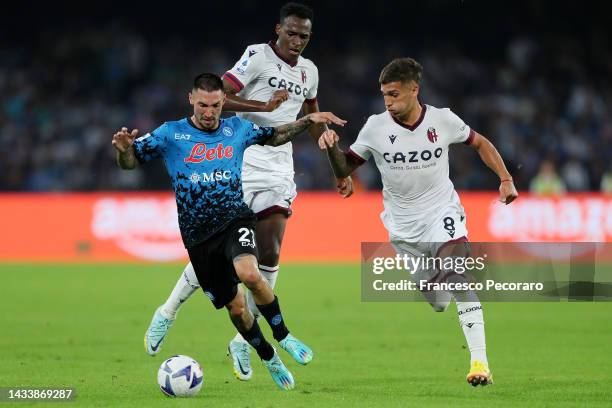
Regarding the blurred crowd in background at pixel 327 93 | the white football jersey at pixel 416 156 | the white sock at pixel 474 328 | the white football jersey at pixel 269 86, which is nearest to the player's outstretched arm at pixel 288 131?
the white football jersey at pixel 416 156

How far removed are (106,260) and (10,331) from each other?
8.86 meters

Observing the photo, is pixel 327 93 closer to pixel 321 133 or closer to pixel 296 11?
pixel 321 133

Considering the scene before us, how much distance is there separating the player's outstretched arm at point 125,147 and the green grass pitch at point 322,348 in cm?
155

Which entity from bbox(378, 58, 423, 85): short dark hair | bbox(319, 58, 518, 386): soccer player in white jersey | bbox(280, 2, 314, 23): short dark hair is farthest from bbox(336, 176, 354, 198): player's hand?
bbox(280, 2, 314, 23): short dark hair

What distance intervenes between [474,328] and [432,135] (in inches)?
56.4

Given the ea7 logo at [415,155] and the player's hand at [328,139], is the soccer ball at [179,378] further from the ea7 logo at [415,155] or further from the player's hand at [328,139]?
the ea7 logo at [415,155]

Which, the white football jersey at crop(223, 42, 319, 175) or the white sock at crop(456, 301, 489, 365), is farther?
the white football jersey at crop(223, 42, 319, 175)

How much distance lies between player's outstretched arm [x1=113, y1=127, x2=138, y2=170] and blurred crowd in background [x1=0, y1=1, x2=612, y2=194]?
14.3 meters

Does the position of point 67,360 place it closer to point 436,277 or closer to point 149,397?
point 149,397

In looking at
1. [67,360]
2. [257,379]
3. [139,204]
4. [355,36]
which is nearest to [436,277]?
[257,379]

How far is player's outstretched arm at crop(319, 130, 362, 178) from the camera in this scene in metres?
7.86

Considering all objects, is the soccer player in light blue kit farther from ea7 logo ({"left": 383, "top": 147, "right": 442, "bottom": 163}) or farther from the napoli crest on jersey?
ea7 logo ({"left": 383, "top": 147, "right": 442, "bottom": 163})

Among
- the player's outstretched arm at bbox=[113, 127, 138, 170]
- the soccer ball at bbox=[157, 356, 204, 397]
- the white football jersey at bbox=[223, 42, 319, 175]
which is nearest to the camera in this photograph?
the soccer ball at bbox=[157, 356, 204, 397]

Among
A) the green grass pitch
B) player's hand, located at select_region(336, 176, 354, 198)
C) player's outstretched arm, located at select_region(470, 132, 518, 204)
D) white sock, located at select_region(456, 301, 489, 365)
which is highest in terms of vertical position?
player's outstretched arm, located at select_region(470, 132, 518, 204)
